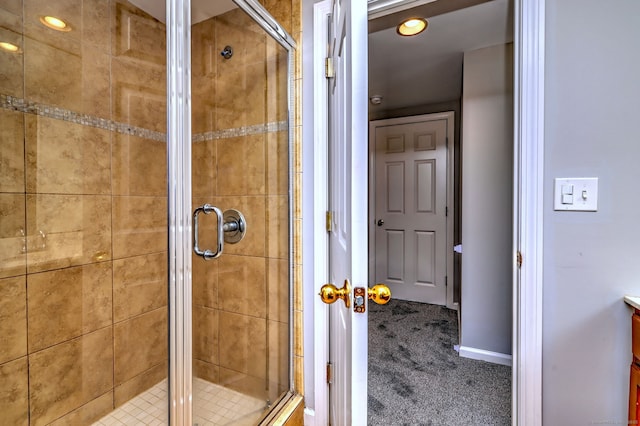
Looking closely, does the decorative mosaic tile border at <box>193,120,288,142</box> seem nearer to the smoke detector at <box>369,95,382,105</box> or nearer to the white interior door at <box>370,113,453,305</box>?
the smoke detector at <box>369,95,382,105</box>

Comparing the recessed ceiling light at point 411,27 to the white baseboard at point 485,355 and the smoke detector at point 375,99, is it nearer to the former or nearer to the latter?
the smoke detector at point 375,99

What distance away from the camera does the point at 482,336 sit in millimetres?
2021

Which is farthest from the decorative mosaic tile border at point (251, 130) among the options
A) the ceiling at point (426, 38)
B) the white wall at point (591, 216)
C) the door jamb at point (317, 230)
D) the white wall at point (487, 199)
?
the white wall at point (487, 199)

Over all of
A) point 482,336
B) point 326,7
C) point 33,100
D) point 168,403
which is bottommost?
point 482,336

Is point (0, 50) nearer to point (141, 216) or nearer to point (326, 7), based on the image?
point (141, 216)

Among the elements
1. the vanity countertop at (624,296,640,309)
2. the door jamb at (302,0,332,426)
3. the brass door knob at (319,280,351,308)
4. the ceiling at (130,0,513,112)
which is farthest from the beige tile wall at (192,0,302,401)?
the vanity countertop at (624,296,640,309)

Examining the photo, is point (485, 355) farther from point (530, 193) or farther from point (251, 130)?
point (251, 130)

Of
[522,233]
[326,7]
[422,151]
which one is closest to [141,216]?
[326,7]

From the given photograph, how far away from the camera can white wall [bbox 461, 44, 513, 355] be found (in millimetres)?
1947

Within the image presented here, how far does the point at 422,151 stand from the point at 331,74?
7.45ft

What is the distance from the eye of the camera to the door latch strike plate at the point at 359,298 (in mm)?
622

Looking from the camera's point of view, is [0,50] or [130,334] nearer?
[0,50]

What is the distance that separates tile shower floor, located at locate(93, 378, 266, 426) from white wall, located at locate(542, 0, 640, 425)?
51.2 inches

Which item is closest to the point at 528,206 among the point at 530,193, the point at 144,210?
the point at 530,193
